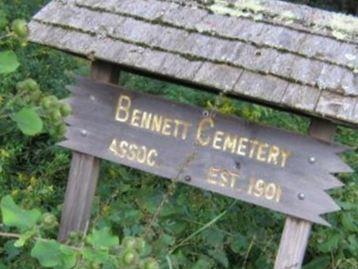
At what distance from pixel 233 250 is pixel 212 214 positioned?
1.03ft

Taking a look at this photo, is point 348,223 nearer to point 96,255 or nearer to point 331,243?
point 331,243

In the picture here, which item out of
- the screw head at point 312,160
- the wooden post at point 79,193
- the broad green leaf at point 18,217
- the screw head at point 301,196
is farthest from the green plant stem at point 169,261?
the broad green leaf at point 18,217

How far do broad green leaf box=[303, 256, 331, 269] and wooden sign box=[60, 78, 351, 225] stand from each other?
0.94 meters

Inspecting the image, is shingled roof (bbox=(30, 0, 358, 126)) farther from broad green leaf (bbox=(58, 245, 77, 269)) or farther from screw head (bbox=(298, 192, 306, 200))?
broad green leaf (bbox=(58, 245, 77, 269))

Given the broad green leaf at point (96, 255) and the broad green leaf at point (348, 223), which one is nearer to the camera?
the broad green leaf at point (96, 255)

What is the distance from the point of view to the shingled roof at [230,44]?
274 cm

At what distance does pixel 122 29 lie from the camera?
10.0ft

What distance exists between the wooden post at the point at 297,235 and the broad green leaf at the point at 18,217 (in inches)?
53.6

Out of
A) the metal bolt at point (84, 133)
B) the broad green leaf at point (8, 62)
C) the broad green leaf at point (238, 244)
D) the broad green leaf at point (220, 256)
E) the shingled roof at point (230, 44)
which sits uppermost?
the shingled roof at point (230, 44)

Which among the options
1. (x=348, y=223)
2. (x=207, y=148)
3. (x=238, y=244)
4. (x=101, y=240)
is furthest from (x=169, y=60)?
(x=348, y=223)

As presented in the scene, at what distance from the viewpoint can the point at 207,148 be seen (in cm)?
308

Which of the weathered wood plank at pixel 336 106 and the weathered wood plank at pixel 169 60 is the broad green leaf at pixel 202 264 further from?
the weathered wood plank at pixel 336 106

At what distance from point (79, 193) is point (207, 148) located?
743mm

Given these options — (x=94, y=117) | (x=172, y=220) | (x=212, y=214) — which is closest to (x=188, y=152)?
(x=94, y=117)
